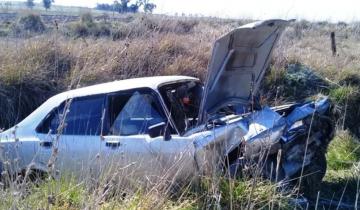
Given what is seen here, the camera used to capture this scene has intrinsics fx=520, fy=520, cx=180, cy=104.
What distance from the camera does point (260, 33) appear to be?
6.59 meters

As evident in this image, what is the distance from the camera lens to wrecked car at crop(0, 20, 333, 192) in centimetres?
553

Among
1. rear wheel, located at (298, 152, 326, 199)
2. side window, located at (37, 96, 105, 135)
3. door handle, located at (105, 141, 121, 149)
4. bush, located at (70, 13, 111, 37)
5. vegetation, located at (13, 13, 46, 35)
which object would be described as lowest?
rear wheel, located at (298, 152, 326, 199)

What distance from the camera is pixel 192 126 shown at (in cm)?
634

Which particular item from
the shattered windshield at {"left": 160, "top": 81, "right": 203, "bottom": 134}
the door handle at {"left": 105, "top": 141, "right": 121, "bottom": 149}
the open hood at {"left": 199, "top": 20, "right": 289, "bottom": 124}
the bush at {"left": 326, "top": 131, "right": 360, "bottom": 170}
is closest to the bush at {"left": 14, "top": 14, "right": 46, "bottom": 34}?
the shattered windshield at {"left": 160, "top": 81, "right": 203, "bottom": 134}

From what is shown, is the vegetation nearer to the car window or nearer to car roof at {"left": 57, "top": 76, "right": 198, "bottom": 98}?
car roof at {"left": 57, "top": 76, "right": 198, "bottom": 98}

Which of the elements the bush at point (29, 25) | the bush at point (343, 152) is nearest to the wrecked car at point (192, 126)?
the bush at point (343, 152)

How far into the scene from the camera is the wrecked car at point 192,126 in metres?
5.53

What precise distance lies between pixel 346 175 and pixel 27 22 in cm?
903

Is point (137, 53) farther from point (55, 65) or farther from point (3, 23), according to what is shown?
point (3, 23)

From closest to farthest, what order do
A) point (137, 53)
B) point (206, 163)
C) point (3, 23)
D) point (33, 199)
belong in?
point (33, 199), point (206, 163), point (137, 53), point (3, 23)

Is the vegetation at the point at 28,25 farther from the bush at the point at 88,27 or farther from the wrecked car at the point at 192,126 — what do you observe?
the wrecked car at the point at 192,126

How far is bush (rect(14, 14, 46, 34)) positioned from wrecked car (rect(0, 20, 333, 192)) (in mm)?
5815

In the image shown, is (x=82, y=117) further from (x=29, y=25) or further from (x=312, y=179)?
(x=29, y=25)

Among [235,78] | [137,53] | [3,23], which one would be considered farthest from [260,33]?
[3,23]
